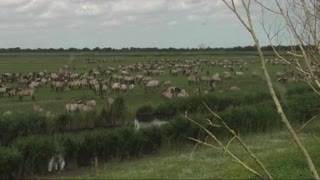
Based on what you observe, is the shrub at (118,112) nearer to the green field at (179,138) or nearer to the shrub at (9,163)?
the green field at (179,138)

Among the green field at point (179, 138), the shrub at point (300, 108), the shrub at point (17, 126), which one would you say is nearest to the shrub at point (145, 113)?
the green field at point (179, 138)

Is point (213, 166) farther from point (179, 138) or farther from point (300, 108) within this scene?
point (300, 108)

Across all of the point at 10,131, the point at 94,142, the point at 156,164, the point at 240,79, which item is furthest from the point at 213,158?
the point at 240,79

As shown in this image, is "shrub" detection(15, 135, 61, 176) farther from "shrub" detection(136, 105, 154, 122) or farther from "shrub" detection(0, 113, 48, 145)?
"shrub" detection(136, 105, 154, 122)

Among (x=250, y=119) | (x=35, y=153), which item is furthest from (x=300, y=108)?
(x=35, y=153)

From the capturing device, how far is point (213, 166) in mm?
16469

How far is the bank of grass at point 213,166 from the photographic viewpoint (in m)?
13.6

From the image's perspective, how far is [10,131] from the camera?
24281 millimetres

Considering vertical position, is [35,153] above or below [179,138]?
above

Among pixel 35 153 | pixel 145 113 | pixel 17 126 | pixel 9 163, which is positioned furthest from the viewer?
pixel 145 113

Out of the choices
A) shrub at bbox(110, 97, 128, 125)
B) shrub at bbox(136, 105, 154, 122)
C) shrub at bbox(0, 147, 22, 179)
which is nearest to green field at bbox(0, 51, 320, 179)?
shrub at bbox(0, 147, 22, 179)

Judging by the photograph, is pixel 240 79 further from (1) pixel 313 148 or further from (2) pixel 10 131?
(1) pixel 313 148

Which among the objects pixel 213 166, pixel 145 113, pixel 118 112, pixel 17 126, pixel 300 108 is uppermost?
pixel 213 166

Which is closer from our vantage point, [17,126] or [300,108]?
[17,126]
